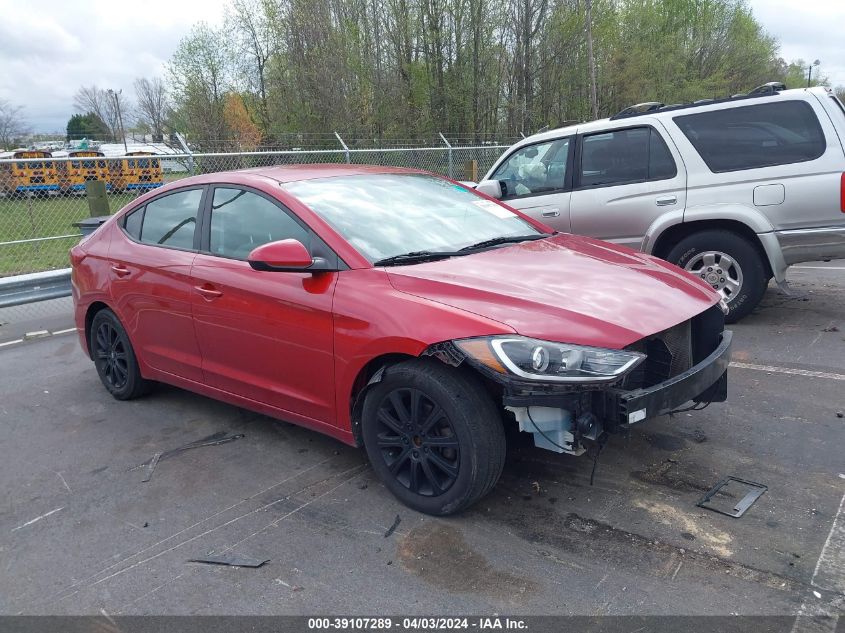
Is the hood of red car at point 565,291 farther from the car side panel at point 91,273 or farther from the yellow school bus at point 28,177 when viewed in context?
the yellow school bus at point 28,177

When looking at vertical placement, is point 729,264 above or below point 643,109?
below

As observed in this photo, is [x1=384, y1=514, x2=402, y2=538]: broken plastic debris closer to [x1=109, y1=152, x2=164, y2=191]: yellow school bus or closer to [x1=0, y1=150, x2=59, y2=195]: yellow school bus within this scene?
[x1=0, y1=150, x2=59, y2=195]: yellow school bus

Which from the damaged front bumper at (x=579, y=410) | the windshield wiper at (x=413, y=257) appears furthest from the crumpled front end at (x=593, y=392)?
the windshield wiper at (x=413, y=257)

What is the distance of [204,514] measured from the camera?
331cm

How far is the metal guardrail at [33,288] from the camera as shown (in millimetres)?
7000

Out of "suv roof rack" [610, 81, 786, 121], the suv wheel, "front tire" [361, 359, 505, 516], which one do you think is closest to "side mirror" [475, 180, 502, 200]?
"suv roof rack" [610, 81, 786, 121]

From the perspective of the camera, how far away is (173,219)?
4438 mm

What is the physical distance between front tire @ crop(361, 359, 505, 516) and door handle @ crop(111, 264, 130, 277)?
7.45ft

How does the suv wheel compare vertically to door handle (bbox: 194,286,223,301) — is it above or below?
below

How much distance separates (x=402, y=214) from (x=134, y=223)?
2.10m

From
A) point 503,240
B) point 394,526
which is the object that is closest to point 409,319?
point 394,526

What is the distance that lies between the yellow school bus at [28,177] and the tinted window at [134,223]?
5257 mm

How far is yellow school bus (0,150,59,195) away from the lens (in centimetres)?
940

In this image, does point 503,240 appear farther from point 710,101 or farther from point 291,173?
point 710,101
